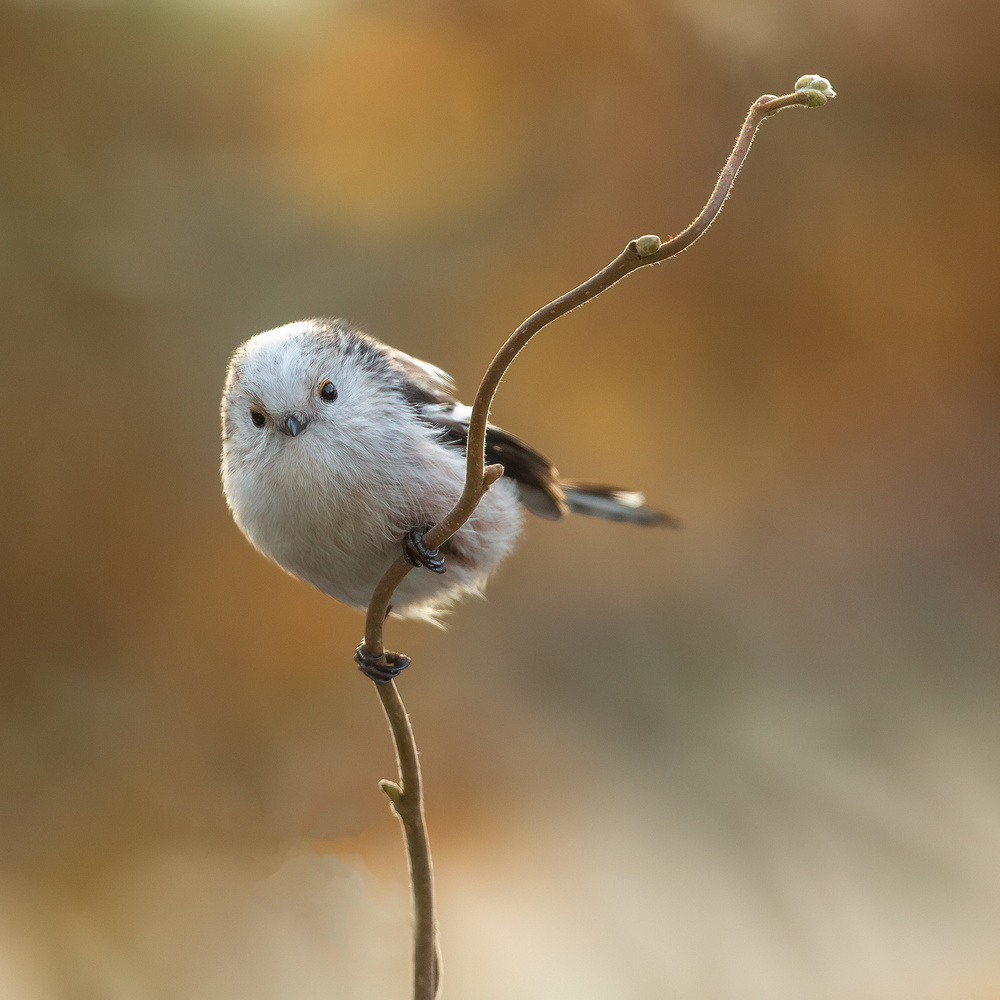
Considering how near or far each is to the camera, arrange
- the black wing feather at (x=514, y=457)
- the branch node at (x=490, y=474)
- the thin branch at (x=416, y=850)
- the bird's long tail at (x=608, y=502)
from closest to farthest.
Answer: the branch node at (x=490, y=474) → the thin branch at (x=416, y=850) → the black wing feather at (x=514, y=457) → the bird's long tail at (x=608, y=502)

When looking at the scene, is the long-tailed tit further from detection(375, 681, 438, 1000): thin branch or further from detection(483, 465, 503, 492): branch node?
detection(483, 465, 503, 492): branch node

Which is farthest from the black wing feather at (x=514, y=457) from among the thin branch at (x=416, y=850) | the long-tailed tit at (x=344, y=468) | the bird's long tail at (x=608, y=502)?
the thin branch at (x=416, y=850)

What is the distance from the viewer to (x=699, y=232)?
51cm

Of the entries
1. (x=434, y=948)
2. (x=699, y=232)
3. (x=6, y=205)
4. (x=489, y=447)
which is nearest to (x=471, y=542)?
(x=489, y=447)

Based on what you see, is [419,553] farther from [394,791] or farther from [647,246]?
[647,246]

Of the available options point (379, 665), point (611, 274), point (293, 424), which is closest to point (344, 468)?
point (293, 424)

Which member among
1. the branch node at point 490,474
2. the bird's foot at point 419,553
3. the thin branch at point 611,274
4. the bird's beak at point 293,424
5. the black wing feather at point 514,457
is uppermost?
the thin branch at point 611,274

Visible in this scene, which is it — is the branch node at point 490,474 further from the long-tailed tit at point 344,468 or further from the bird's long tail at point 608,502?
the bird's long tail at point 608,502

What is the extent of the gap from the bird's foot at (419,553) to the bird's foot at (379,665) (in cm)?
9

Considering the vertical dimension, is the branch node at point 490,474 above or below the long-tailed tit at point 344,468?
above

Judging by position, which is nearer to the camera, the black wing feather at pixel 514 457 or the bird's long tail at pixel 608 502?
the black wing feather at pixel 514 457

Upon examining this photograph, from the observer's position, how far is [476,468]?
63 centimetres

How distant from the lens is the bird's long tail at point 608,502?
1.35 m

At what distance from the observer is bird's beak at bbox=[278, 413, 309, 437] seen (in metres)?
0.91
